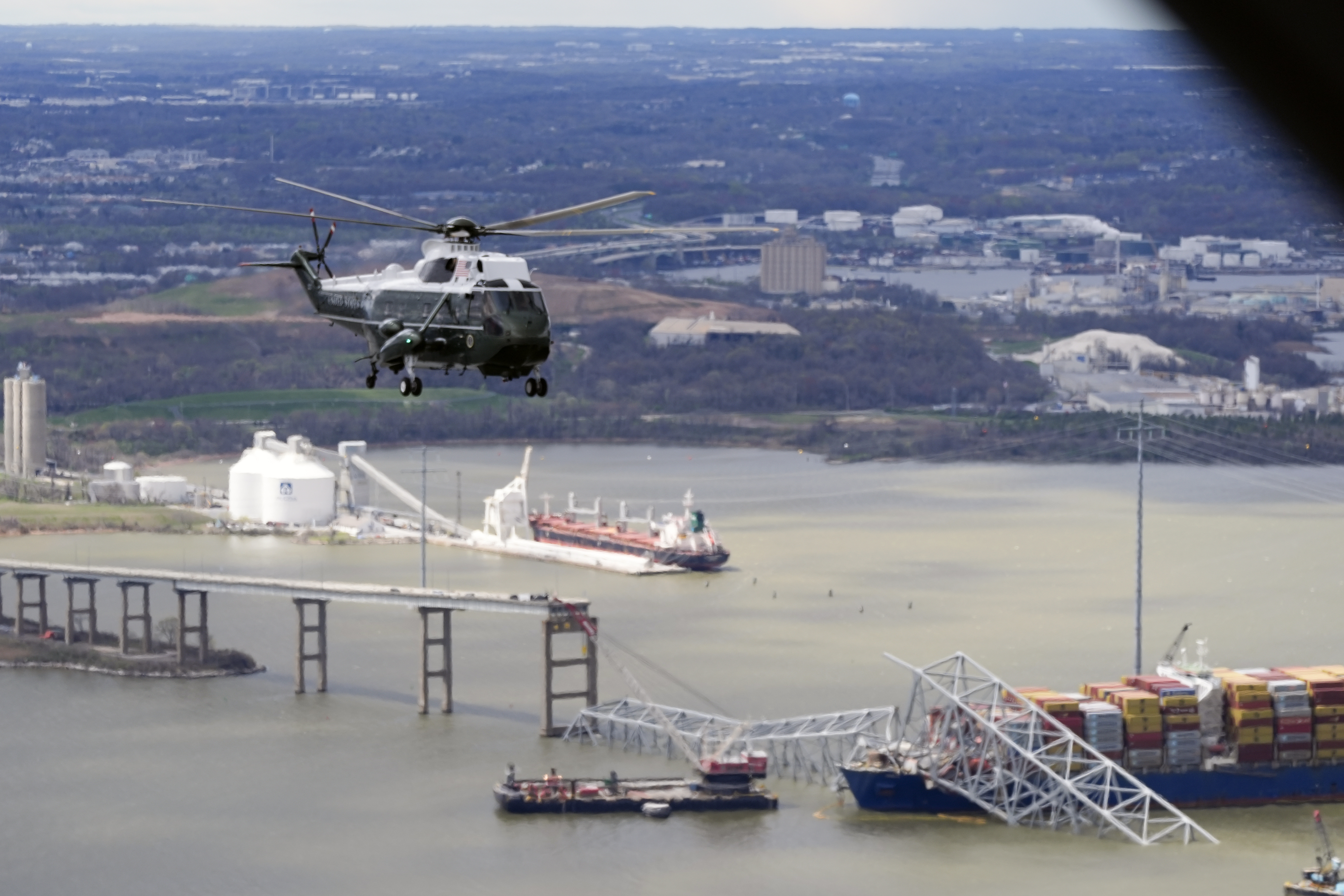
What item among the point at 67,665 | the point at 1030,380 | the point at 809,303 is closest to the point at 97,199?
the point at 809,303

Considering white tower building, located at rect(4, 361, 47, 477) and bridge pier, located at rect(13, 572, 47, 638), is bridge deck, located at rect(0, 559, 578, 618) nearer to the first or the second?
bridge pier, located at rect(13, 572, 47, 638)

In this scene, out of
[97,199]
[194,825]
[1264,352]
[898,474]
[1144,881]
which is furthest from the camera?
[97,199]

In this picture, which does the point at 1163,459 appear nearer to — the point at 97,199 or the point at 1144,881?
the point at 1144,881

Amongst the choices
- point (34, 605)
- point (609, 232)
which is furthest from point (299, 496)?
point (609, 232)

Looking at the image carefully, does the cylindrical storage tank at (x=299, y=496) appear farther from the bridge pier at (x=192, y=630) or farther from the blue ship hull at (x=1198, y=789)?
the blue ship hull at (x=1198, y=789)

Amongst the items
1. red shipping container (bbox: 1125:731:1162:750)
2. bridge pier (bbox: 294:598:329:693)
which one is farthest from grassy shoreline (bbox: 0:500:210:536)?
red shipping container (bbox: 1125:731:1162:750)

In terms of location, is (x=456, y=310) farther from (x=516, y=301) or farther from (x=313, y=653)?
(x=313, y=653)
